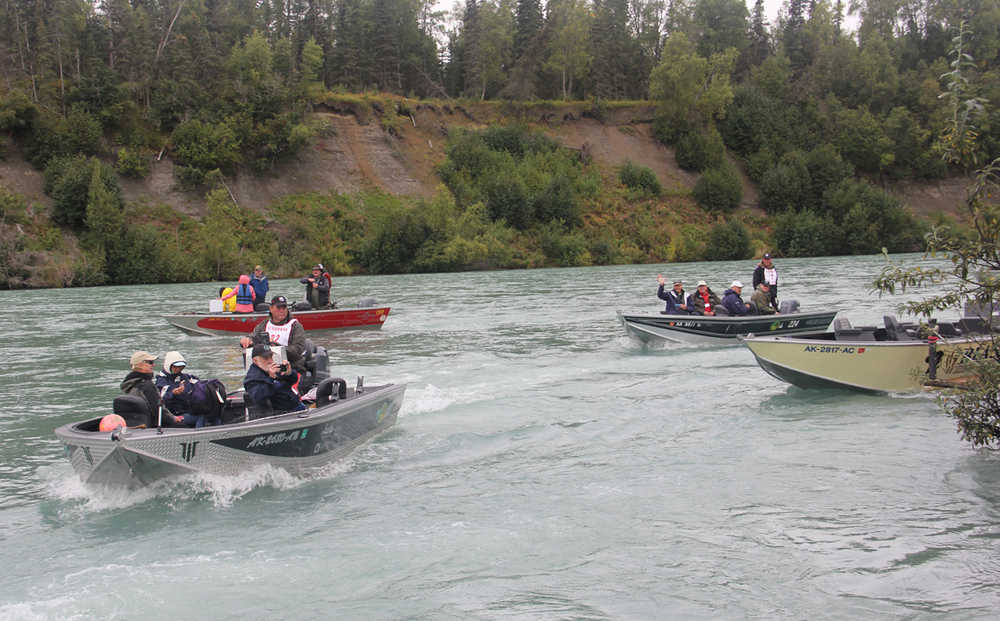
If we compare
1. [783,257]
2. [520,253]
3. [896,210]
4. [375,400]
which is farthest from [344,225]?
[375,400]

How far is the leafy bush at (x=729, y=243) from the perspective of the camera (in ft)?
202

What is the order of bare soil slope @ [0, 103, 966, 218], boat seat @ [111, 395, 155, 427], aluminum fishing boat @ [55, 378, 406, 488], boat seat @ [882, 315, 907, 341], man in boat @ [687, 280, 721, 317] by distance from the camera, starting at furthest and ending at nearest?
bare soil slope @ [0, 103, 966, 218] → man in boat @ [687, 280, 721, 317] → boat seat @ [882, 315, 907, 341] → boat seat @ [111, 395, 155, 427] → aluminum fishing boat @ [55, 378, 406, 488]

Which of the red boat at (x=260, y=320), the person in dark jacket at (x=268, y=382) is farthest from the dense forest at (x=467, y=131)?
the person in dark jacket at (x=268, y=382)

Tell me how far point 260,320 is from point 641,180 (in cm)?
→ 5095

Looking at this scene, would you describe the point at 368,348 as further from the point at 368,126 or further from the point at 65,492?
the point at 368,126

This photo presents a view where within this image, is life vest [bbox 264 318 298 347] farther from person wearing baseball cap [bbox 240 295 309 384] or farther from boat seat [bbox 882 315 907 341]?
boat seat [bbox 882 315 907 341]

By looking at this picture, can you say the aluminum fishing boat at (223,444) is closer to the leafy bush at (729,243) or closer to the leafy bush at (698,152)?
the leafy bush at (729,243)

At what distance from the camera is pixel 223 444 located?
28.2 ft

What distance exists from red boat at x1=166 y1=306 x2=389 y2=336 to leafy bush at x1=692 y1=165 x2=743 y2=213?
4994cm

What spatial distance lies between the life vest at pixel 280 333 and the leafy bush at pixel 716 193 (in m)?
61.6

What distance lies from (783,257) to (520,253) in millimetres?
20782

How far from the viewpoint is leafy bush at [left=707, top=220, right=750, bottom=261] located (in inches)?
2430

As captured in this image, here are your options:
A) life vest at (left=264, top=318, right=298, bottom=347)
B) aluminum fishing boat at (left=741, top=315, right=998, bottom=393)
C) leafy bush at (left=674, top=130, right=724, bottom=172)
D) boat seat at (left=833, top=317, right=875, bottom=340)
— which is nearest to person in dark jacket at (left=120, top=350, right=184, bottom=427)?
life vest at (left=264, top=318, right=298, bottom=347)

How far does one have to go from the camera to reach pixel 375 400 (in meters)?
10.7
